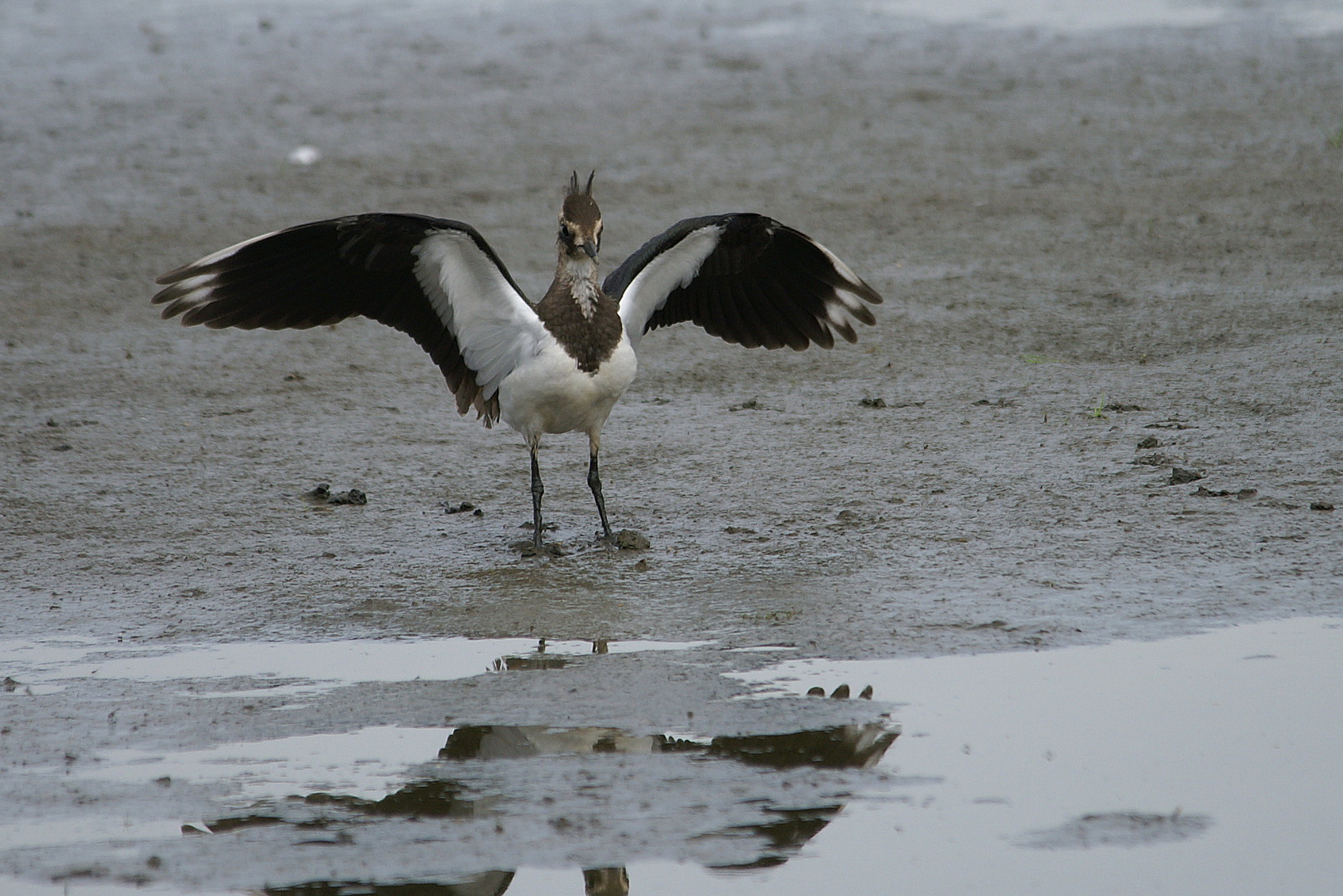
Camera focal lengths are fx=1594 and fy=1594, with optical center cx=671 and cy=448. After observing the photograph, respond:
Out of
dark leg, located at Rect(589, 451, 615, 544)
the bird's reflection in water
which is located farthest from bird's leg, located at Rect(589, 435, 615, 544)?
the bird's reflection in water

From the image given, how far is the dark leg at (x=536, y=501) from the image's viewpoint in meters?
5.67

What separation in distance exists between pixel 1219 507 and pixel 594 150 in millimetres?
6557

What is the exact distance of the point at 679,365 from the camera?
7773mm

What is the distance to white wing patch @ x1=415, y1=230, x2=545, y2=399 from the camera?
18.5 feet

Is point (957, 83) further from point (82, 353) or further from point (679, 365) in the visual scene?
point (82, 353)

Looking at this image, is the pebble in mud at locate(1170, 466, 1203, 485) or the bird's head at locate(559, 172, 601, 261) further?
the pebble in mud at locate(1170, 466, 1203, 485)

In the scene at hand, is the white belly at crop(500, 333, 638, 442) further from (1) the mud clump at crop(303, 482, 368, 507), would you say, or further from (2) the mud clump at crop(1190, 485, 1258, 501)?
(2) the mud clump at crop(1190, 485, 1258, 501)

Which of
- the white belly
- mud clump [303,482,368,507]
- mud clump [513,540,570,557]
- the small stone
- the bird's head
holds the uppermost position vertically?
the bird's head

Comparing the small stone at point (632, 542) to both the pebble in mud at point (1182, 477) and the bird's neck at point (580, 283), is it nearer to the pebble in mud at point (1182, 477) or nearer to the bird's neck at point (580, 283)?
the bird's neck at point (580, 283)

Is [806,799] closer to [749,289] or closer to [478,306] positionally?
[478,306]

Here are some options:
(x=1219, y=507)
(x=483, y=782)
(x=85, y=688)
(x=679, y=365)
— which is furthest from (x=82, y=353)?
(x=1219, y=507)

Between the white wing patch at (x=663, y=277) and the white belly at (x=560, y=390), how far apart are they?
0.41 m

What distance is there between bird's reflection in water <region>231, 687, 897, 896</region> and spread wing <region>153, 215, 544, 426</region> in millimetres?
1969

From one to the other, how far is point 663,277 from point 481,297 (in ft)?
2.72
